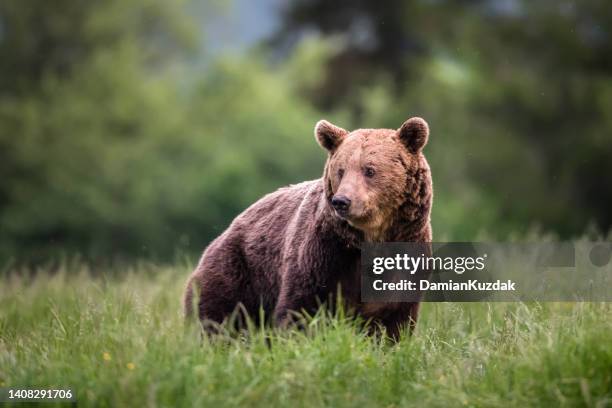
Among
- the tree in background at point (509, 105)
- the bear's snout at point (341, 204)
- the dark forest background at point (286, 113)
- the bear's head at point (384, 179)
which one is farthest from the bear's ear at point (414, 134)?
the dark forest background at point (286, 113)

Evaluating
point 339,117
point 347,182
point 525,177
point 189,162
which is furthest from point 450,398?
point 189,162

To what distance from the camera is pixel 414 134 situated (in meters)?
5.80

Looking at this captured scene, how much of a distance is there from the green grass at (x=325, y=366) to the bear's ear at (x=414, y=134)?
3.76 ft

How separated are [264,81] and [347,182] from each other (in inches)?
1199

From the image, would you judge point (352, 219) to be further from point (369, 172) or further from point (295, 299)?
point (295, 299)

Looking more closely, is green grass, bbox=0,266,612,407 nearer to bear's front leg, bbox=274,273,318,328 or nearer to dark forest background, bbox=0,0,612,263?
bear's front leg, bbox=274,273,318,328

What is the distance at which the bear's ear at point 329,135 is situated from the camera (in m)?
5.93

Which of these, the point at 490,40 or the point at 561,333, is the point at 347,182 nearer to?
the point at 561,333

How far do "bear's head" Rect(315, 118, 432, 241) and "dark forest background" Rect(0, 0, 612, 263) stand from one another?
1720 centimetres

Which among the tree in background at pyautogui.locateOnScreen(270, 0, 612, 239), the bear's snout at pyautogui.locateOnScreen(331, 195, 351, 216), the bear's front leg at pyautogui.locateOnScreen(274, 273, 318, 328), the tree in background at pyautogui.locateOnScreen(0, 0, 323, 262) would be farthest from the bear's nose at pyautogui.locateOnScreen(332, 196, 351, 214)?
the tree in background at pyautogui.locateOnScreen(0, 0, 323, 262)

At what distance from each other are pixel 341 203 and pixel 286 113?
26.8 metres

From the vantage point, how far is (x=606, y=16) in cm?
2520

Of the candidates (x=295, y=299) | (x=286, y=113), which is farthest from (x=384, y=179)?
(x=286, y=113)

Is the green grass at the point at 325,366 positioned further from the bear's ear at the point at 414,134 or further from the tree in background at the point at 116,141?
the tree in background at the point at 116,141
